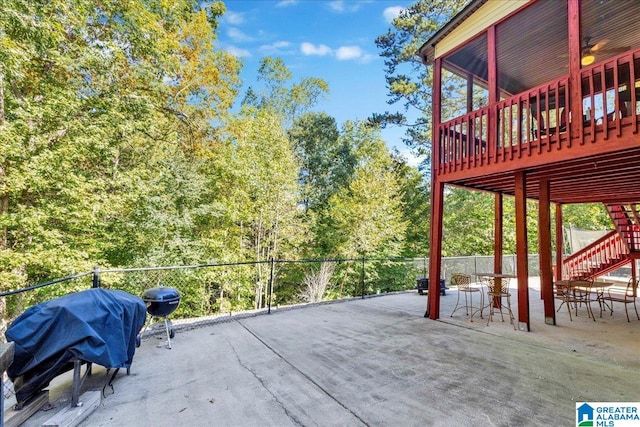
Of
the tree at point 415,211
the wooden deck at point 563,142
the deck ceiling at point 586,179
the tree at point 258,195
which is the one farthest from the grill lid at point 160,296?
the tree at point 415,211

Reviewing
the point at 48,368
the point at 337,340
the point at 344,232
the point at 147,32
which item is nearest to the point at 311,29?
the point at 147,32

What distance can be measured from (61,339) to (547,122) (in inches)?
219

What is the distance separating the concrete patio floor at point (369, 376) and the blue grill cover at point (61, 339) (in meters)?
0.33

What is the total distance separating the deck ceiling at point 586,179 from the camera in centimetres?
395

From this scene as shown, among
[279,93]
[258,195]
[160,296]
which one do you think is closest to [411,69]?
[279,93]

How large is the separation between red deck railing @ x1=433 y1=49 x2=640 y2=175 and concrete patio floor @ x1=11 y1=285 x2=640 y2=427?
8.35 ft

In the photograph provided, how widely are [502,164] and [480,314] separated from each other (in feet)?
9.13

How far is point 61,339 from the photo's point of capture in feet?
7.39

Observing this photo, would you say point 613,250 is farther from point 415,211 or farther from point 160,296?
point 160,296

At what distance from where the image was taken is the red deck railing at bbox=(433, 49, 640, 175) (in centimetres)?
331

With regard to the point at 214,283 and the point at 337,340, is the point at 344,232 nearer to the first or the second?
the point at 214,283

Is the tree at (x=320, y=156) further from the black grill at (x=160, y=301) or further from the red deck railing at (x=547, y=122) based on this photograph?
the black grill at (x=160, y=301)

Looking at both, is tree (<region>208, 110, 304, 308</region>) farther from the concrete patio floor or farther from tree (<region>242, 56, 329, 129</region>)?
the concrete patio floor

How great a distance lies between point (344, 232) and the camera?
44.7ft
